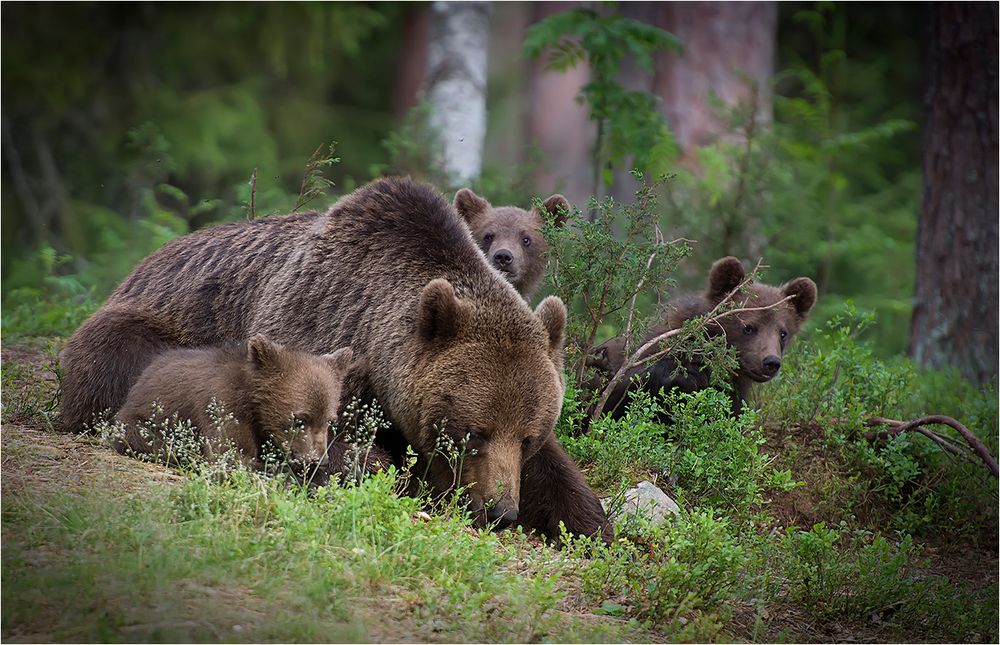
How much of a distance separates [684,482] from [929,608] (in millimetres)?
1667

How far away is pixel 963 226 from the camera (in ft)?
35.8

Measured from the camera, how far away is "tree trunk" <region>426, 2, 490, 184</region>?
522 inches

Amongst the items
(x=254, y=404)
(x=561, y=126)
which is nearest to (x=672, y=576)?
(x=254, y=404)

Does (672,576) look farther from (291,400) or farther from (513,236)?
(513,236)

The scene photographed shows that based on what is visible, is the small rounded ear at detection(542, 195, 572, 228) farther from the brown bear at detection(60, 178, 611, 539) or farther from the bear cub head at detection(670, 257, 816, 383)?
the brown bear at detection(60, 178, 611, 539)

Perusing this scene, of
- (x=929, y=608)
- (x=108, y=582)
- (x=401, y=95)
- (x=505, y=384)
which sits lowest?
(x=929, y=608)

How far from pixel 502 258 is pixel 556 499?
8.79 feet

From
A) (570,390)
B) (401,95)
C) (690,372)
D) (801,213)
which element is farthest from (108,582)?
(401,95)

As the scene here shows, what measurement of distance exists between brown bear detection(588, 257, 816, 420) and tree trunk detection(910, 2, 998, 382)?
10.8 feet

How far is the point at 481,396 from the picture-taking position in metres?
5.85

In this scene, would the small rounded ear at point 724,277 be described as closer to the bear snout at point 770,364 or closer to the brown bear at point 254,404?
the bear snout at point 770,364

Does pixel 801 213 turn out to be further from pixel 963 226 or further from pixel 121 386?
pixel 121 386

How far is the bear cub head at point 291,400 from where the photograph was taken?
5.81 meters

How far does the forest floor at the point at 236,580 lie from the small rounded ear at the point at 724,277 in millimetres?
2880
